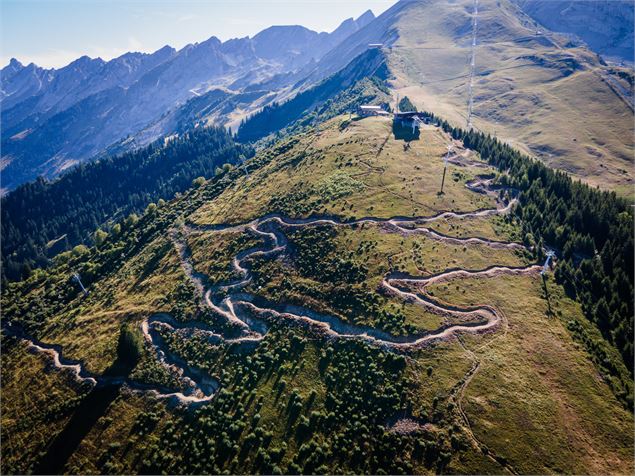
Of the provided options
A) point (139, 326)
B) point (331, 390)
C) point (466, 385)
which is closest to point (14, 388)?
point (139, 326)

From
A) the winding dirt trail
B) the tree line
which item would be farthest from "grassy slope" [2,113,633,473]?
the tree line

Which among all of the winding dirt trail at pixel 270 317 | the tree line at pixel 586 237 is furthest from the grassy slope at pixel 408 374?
the tree line at pixel 586 237

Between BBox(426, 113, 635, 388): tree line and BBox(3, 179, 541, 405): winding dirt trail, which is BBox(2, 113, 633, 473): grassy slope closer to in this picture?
BBox(3, 179, 541, 405): winding dirt trail

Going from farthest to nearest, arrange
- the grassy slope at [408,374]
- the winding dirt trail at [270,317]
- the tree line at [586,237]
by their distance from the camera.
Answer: the tree line at [586,237]
the winding dirt trail at [270,317]
the grassy slope at [408,374]

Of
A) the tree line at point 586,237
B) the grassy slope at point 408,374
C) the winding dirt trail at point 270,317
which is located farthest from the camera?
the tree line at point 586,237

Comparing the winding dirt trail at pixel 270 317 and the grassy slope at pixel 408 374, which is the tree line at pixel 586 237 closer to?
the grassy slope at pixel 408 374
